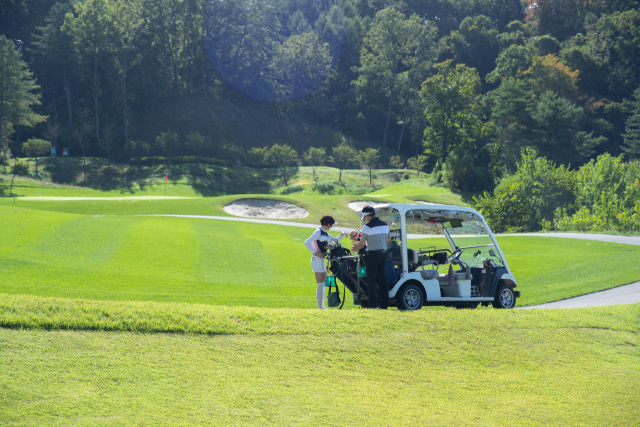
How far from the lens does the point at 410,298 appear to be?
10180 mm

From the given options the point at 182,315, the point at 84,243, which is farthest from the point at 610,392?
the point at 84,243

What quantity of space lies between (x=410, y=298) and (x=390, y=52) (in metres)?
80.1

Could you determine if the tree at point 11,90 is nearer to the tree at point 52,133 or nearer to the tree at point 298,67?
the tree at point 52,133

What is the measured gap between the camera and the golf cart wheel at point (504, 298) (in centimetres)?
1148

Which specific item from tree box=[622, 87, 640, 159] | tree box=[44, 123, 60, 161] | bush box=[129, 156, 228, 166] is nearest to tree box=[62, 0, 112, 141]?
tree box=[44, 123, 60, 161]

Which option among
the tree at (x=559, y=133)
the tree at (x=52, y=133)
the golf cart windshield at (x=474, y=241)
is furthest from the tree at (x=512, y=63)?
the golf cart windshield at (x=474, y=241)

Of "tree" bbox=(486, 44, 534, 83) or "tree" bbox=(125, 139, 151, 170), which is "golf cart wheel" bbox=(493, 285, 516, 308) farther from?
"tree" bbox=(486, 44, 534, 83)

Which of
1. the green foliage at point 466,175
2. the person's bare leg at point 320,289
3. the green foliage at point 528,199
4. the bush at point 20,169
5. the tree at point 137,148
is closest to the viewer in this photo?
the person's bare leg at point 320,289

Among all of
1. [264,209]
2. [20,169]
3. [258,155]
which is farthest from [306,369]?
[258,155]

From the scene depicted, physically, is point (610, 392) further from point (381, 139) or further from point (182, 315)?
point (381, 139)

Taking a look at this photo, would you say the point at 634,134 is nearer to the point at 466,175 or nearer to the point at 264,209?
the point at 466,175

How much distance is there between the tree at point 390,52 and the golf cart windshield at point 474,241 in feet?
235

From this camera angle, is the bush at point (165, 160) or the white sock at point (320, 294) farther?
the bush at point (165, 160)

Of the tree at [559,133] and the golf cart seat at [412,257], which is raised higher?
the tree at [559,133]
